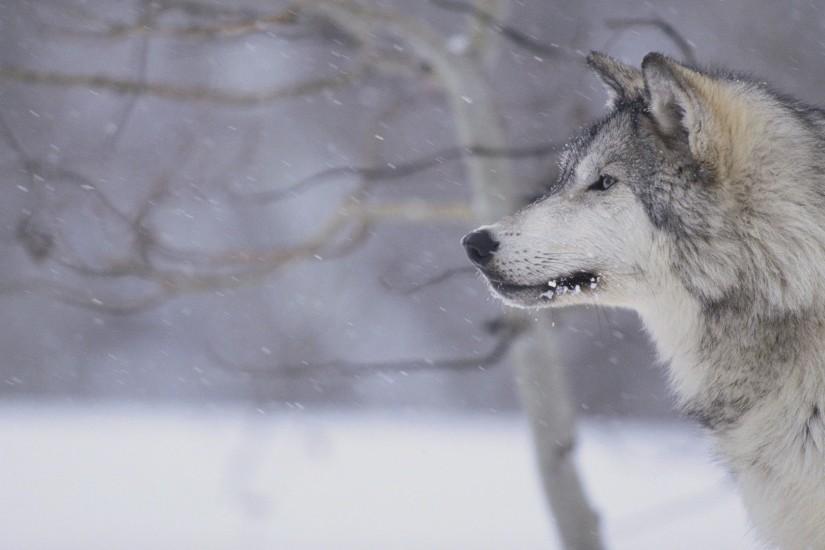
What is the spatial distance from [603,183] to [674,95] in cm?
39

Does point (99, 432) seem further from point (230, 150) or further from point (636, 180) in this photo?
point (636, 180)

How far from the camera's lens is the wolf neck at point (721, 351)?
10.1 feet

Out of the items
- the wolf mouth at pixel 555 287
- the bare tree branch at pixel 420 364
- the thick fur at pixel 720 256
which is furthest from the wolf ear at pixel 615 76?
the bare tree branch at pixel 420 364

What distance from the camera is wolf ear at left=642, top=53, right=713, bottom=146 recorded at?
3107 millimetres

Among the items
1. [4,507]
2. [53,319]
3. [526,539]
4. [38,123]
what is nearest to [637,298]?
[526,539]

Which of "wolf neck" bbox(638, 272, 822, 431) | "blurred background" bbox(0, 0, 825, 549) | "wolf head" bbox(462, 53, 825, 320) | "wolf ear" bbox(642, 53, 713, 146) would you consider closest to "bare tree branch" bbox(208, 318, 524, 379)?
"blurred background" bbox(0, 0, 825, 549)

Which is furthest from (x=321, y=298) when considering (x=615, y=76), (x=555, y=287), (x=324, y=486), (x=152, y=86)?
(x=555, y=287)

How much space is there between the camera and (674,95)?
124 inches

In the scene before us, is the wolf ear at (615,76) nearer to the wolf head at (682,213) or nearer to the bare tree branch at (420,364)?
the wolf head at (682,213)

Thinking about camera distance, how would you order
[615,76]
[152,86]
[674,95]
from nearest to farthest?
[674,95] < [615,76] < [152,86]

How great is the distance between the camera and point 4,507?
7129 mm

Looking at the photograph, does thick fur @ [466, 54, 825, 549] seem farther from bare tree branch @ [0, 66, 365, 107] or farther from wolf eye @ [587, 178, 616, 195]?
bare tree branch @ [0, 66, 365, 107]

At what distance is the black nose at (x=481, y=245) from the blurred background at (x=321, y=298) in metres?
0.65

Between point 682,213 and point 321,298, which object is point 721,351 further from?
point 321,298
